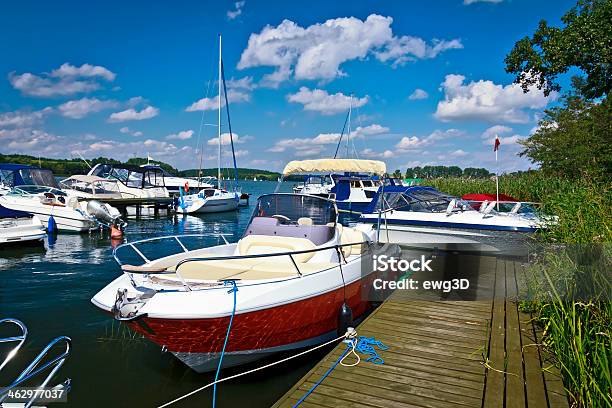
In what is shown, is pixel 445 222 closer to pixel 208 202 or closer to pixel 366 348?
pixel 366 348

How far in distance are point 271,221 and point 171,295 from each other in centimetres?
256

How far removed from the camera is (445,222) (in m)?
11.1

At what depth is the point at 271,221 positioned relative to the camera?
696 cm

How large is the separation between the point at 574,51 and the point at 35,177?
2746cm

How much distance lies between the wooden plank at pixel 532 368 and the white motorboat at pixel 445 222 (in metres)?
4.87

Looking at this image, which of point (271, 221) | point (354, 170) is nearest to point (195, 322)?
point (271, 221)

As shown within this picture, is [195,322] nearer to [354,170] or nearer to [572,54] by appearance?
[354,170]

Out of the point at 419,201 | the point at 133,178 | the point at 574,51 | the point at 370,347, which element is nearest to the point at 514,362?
the point at 370,347

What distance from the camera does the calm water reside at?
5.14 metres

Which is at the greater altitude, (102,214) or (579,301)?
(579,301)

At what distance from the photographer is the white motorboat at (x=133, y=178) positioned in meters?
27.4

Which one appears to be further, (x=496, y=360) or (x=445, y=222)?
(x=445, y=222)

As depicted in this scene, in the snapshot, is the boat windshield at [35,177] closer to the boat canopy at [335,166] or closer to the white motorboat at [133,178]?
the white motorboat at [133,178]

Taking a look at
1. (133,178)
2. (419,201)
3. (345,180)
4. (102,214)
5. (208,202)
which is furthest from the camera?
(133,178)
